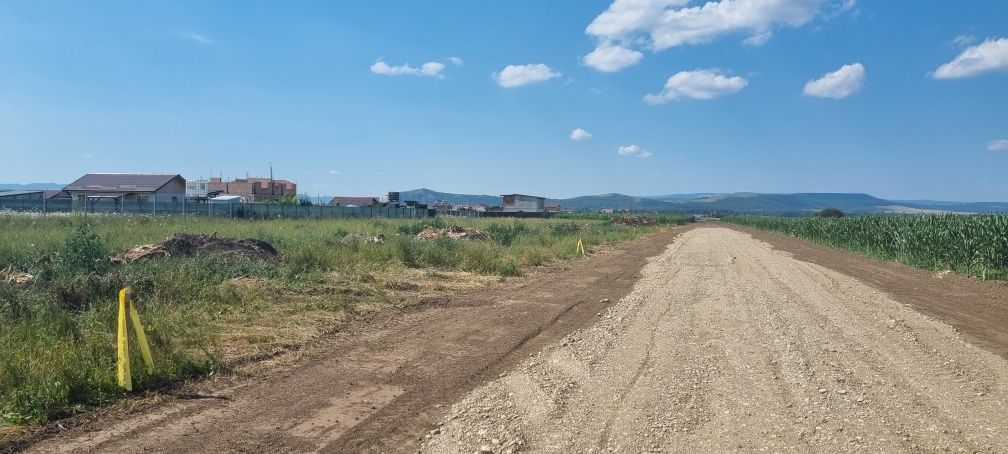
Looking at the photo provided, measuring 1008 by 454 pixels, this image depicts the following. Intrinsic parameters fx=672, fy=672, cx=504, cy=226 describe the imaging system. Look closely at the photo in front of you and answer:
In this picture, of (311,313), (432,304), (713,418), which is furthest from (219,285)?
(713,418)

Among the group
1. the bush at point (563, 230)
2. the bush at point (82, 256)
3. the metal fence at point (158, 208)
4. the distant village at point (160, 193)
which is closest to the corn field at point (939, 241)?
the bush at point (563, 230)

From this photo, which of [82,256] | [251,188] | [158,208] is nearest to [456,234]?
[82,256]

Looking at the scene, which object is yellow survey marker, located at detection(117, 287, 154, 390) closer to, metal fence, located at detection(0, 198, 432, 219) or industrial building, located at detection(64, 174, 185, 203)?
metal fence, located at detection(0, 198, 432, 219)

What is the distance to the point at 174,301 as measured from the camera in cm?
1135

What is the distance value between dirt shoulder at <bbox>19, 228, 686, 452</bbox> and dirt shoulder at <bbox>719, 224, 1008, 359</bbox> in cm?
666

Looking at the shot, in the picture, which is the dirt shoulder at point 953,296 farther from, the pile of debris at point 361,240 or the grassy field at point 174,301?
the pile of debris at point 361,240

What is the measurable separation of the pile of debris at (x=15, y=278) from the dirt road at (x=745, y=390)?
9112mm

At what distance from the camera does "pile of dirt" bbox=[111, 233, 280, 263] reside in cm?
1673

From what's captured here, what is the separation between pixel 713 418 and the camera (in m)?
6.29

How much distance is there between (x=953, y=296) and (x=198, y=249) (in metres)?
19.6

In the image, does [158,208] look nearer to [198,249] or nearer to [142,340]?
[198,249]

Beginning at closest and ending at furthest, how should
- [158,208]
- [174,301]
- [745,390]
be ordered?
1. [745,390]
2. [174,301]
3. [158,208]

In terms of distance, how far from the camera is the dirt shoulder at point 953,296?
1155 cm

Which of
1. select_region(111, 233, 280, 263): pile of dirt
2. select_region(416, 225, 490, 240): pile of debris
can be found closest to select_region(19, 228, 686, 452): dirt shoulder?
select_region(111, 233, 280, 263): pile of dirt
